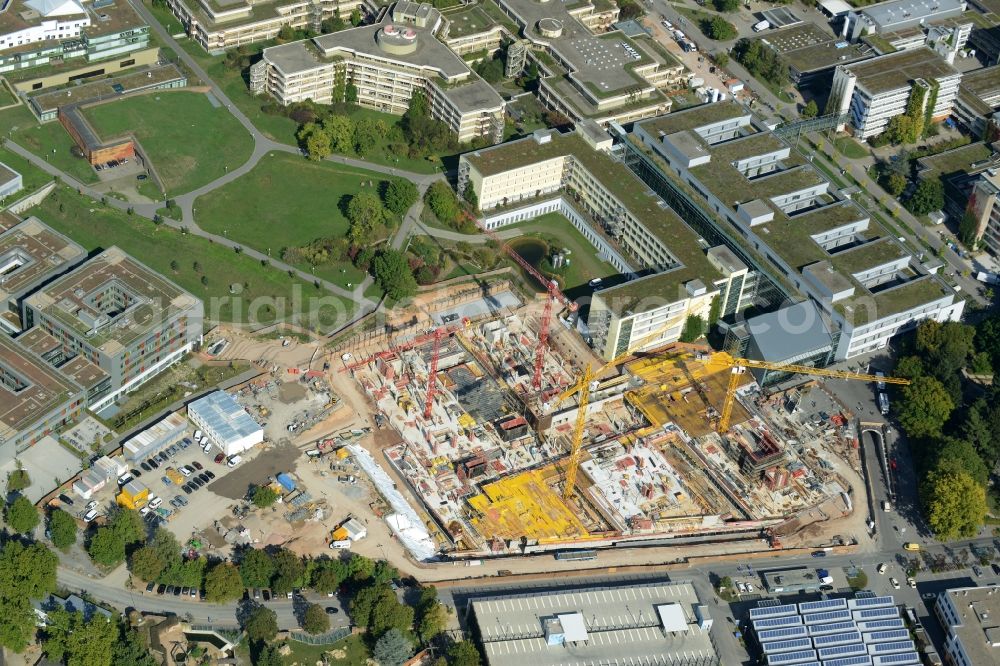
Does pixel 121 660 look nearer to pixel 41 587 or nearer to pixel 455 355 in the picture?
pixel 41 587

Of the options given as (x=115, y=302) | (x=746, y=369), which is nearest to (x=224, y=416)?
(x=115, y=302)

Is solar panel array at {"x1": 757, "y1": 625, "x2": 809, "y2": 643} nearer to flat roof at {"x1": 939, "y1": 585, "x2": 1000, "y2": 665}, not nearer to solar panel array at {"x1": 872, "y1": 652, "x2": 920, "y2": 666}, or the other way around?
solar panel array at {"x1": 872, "y1": 652, "x2": 920, "y2": 666}

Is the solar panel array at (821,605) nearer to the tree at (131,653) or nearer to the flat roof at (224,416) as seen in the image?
the flat roof at (224,416)

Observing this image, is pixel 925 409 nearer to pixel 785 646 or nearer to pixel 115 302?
pixel 785 646

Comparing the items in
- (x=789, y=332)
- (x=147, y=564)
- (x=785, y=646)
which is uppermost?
(x=147, y=564)

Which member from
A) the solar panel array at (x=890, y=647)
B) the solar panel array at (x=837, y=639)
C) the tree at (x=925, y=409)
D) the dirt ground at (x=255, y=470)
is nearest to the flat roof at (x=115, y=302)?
the dirt ground at (x=255, y=470)

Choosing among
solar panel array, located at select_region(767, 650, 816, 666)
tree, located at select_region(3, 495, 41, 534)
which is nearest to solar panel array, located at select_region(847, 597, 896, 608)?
solar panel array, located at select_region(767, 650, 816, 666)

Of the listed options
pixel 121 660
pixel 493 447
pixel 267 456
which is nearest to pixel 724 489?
pixel 493 447
